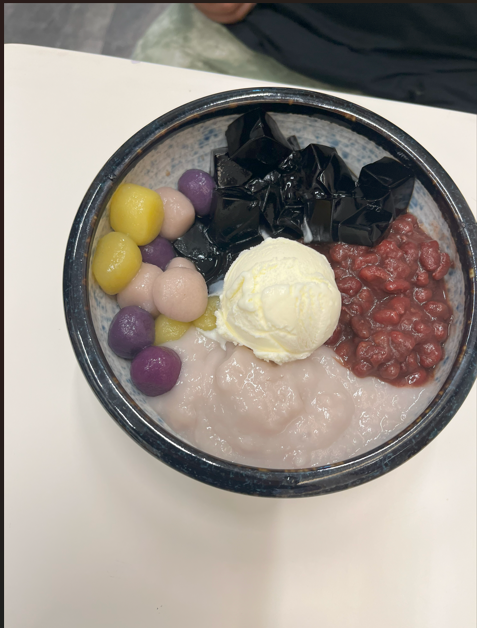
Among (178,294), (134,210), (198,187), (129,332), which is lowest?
(129,332)

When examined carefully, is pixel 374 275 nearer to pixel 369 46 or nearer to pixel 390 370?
pixel 390 370

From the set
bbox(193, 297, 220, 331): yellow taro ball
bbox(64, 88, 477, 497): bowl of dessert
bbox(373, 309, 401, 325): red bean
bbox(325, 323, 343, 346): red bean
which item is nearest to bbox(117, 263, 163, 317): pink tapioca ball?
bbox(64, 88, 477, 497): bowl of dessert

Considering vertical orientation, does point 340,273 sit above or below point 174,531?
above

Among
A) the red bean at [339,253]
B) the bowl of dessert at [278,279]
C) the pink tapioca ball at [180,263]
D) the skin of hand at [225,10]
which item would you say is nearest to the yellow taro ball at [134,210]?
the bowl of dessert at [278,279]

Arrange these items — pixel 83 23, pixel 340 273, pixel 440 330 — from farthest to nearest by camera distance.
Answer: pixel 83 23 → pixel 340 273 → pixel 440 330

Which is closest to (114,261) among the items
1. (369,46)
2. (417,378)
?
(417,378)

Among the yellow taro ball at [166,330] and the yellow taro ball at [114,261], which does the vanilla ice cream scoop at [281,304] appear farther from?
the yellow taro ball at [114,261]

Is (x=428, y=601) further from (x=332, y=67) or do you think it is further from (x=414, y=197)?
(x=332, y=67)
